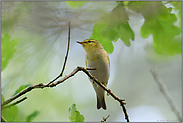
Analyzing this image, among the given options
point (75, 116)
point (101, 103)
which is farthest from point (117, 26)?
point (101, 103)

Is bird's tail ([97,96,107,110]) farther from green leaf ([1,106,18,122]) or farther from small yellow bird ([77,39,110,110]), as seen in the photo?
green leaf ([1,106,18,122])

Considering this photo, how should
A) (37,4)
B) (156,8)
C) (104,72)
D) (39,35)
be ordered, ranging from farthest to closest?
(104,72), (39,35), (37,4), (156,8)

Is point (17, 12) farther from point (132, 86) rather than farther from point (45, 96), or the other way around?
point (132, 86)

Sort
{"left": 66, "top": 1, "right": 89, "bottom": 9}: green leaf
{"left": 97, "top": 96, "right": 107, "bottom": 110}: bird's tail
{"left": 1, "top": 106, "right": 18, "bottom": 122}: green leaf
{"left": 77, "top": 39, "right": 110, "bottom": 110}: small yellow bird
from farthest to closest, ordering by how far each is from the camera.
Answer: {"left": 97, "top": 96, "right": 107, "bottom": 110}: bird's tail
{"left": 77, "top": 39, "right": 110, "bottom": 110}: small yellow bird
{"left": 66, "top": 1, "right": 89, "bottom": 9}: green leaf
{"left": 1, "top": 106, "right": 18, "bottom": 122}: green leaf

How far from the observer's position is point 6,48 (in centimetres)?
111

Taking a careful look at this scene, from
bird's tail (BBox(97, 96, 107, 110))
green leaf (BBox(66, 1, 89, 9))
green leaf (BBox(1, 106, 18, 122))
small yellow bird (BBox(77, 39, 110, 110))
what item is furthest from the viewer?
bird's tail (BBox(97, 96, 107, 110))

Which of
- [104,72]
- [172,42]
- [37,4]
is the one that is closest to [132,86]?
[104,72]

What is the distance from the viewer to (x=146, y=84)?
8.56ft

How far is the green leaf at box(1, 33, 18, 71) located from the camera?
106 centimetres

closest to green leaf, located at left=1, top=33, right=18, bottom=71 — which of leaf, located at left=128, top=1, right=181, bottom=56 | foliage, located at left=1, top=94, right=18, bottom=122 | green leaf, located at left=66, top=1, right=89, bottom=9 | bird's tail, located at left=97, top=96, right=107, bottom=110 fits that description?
foliage, located at left=1, top=94, right=18, bottom=122

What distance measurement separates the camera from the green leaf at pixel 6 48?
41.7 inches

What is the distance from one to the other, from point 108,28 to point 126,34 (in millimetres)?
107

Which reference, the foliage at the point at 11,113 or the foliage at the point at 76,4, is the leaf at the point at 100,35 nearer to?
the foliage at the point at 76,4

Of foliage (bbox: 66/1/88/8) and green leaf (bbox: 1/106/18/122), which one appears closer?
green leaf (bbox: 1/106/18/122)
